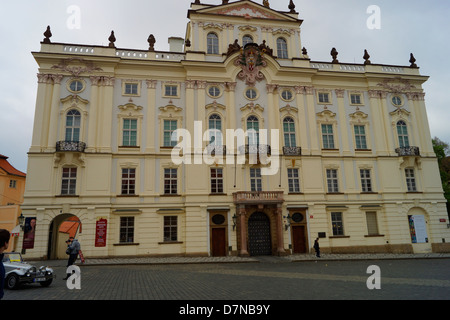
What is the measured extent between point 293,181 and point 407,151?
1230 centimetres

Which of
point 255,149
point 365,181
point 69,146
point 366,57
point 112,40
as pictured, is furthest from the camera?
point 366,57

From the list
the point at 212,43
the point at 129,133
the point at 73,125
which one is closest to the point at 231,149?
the point at 129,133

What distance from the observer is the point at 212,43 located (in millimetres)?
32375

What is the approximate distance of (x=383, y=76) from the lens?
3378 cm

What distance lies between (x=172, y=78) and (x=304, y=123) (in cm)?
1351

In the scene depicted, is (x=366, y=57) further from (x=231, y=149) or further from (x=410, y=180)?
(x=231, y=149)

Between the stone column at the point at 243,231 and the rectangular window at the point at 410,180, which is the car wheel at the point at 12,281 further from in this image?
the rectangular window at the point at 410,180

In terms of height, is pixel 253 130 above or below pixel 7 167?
below

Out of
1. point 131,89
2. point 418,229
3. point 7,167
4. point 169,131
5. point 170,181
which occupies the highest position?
point 131,89

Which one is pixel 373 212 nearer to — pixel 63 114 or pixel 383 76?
pixel 383 76

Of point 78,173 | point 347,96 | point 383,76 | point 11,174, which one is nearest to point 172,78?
point 78,173

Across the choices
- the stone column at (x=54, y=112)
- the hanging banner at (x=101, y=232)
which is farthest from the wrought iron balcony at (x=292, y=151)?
the stone column at (x=54, y=112)
